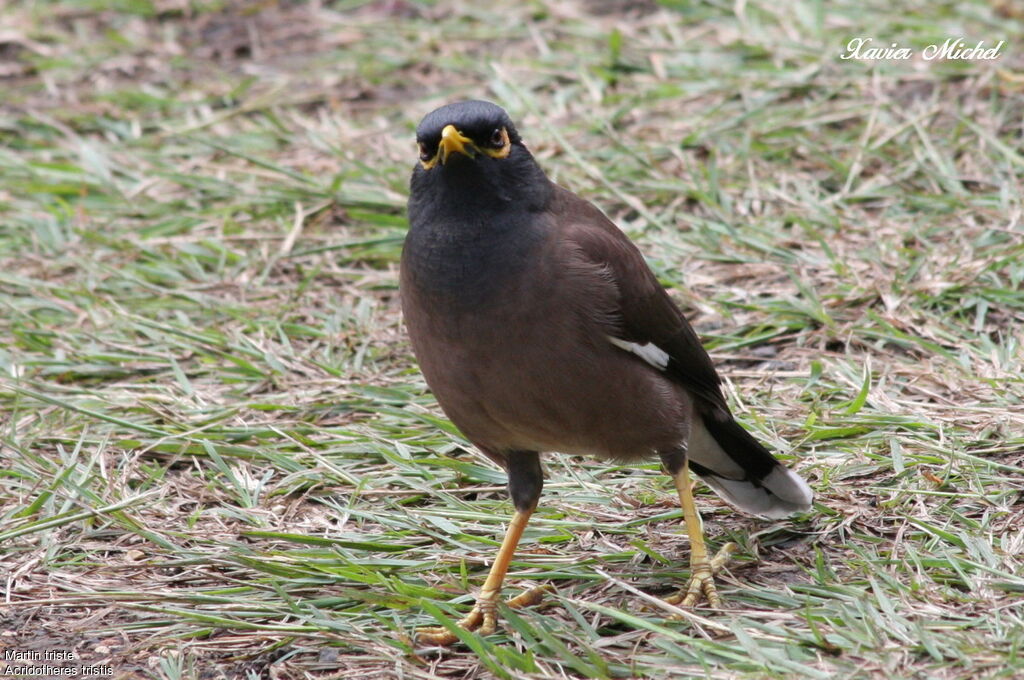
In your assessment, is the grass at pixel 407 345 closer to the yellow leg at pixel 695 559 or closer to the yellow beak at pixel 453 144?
the yellow leg at pixel 695 559

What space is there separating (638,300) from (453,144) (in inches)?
37.2

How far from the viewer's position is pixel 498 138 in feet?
15.2

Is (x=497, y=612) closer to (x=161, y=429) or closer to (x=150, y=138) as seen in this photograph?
(x=161, y=429)

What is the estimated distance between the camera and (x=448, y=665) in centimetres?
446

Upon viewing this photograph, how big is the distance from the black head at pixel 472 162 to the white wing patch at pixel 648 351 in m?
0.59

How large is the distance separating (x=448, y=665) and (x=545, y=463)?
1.60 m

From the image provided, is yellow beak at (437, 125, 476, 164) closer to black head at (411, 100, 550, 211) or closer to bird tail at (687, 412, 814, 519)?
black head at (411, 100, 550, 211)

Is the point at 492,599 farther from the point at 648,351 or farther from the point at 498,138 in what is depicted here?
the point at 498,138
